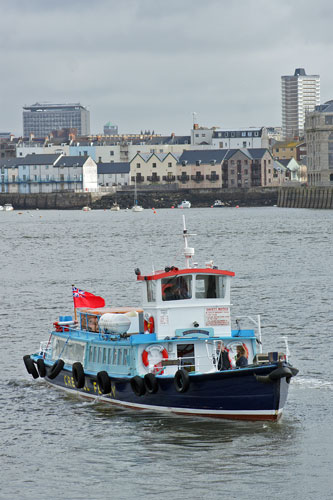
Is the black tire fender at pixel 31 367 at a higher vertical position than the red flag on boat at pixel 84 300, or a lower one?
lower

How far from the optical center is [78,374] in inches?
1212

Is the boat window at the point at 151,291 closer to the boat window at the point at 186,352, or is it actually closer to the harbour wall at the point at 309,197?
the boat window at the point at 186,352

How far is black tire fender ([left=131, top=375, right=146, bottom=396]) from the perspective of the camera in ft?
92.0

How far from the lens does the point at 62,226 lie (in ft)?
481

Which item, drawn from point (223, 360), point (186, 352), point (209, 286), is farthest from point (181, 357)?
point (209, 286)

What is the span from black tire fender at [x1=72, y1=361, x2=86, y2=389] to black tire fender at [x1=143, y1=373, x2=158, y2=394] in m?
3.39

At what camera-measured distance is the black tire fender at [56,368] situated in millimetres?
32125

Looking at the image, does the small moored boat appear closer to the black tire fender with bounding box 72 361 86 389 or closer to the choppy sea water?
the black tire fender with bounding box 72 361 86 389

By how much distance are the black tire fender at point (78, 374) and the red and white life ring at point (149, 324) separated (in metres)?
2.44

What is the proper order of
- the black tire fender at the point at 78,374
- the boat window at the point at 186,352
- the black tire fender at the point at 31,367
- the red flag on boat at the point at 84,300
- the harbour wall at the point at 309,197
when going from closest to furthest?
the boat window at the point at 186,352 → the black tire fender at the point at 78,374 → the black tire fender at the point at 31,367 → the red flag on boat at the point at 84,300 → the harbour wall at the point at 309,197

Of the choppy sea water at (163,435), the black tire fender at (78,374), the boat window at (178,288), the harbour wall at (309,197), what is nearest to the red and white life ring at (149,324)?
the boat window at (178,288)

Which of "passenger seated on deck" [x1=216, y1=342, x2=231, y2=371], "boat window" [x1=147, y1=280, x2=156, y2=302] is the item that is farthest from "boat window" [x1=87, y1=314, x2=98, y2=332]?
"passenger seated on deck" [x1=216, y1=342, x2=231, y2=371]

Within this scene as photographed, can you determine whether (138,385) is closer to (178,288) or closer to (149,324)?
(149,324)

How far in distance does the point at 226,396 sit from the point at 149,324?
3705 millimetres
